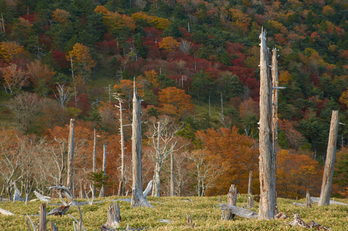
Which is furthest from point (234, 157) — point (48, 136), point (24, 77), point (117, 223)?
point (24, 77)

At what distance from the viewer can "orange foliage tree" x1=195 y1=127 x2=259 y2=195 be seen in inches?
1388

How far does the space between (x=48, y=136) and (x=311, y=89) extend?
6962cm

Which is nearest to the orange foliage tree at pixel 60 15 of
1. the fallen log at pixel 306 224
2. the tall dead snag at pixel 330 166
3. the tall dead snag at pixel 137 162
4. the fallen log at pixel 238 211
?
the tall dead snag at pixel 137 162

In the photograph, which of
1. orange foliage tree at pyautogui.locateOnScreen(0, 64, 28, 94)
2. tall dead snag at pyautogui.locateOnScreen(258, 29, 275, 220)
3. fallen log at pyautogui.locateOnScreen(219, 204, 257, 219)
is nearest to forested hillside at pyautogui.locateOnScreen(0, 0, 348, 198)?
orange foliage tree at pyautogui.locateOnScreen(0, 64, 28, 94)

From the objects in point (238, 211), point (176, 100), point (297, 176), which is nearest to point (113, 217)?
point (238, 211)

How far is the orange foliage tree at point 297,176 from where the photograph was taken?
37344 millimetres

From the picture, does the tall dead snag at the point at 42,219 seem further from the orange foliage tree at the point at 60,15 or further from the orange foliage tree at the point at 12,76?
the orange foliage tree at the point at 60,15

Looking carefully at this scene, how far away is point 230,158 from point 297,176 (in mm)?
9500

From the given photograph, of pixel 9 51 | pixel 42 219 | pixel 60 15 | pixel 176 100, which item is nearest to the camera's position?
pixel 42 219

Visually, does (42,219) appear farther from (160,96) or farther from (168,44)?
(168,44)

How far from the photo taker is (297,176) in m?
37.8

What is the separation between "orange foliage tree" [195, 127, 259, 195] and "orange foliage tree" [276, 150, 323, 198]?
3.75 metres

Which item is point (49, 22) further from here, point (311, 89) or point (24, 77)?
point (311, 89)

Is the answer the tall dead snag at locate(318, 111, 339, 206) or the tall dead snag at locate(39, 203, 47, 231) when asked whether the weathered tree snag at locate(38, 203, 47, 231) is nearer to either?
the tall dead snag at locate(39, 203, 47, 231)
